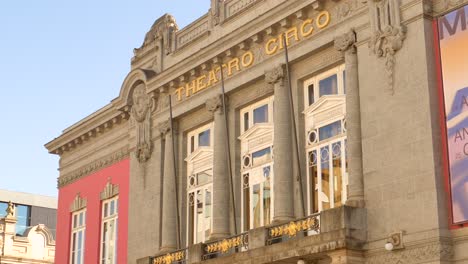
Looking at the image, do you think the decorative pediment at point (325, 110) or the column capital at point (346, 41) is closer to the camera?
the column capital at point (346, 41)

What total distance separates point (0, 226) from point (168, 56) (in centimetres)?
2782

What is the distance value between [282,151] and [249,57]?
360 cm

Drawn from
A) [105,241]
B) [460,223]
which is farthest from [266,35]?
[105,241]

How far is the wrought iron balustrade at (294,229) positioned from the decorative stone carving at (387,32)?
3.77m

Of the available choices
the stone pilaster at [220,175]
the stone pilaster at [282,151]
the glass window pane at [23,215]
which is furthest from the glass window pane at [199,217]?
the glass window pane at [23,215]

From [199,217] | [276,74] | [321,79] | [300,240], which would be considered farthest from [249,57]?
[300,240]

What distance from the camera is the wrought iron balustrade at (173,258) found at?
2578 centimetres

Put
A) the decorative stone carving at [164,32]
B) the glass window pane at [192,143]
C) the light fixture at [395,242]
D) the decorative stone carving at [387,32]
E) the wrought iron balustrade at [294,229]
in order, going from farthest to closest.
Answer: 1. the decorative stone carving at [164,32]
2. the glass window pane at [192,143]
3. the wrought iron balustrade at [294,229]
4. the decorative stone carving at [387,32]
5. the light fixture at [395,242]

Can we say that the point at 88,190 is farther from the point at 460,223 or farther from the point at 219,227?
the point at 460,223

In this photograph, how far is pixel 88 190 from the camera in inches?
1316

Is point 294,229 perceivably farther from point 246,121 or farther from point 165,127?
point 165,127

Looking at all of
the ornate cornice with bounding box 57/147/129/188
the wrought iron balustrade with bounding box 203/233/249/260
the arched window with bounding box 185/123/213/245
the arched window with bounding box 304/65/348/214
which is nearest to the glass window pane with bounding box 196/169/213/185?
the arched window with bounding box 185/123/213/245

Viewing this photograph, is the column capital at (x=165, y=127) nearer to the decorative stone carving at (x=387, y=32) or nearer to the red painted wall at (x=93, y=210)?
the red painted wall at (x=93, y=210)

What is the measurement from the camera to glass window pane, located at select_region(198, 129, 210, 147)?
27391 millimetres
